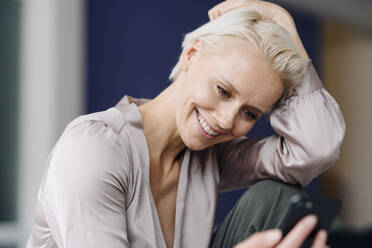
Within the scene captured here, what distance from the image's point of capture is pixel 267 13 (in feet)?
5.08

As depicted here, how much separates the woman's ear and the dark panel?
6.67ft

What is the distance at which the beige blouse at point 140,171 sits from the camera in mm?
Result: 1233

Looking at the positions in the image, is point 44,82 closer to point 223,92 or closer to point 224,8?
point 224,8

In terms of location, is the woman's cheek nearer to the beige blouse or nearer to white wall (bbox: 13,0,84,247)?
the beige blouse

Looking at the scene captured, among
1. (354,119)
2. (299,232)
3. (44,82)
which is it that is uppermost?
(299,232)

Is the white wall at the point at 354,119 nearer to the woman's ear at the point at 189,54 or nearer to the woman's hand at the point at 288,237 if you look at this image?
the woman's ear at the point at 189,54

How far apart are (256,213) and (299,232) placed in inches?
10.9

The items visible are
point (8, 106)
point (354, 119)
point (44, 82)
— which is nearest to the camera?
point (44, 82)

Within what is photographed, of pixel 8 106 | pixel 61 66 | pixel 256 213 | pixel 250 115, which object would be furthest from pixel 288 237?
pixel 8 106

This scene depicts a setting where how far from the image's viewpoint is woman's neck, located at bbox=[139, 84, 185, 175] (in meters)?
1.46

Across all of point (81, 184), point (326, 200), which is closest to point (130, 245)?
point (81, 184)

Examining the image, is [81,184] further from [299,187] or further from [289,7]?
[289,7]

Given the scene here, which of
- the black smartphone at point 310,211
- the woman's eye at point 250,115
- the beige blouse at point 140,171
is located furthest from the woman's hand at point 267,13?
the black smartphone at point 310,211

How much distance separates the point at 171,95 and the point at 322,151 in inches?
18.6
